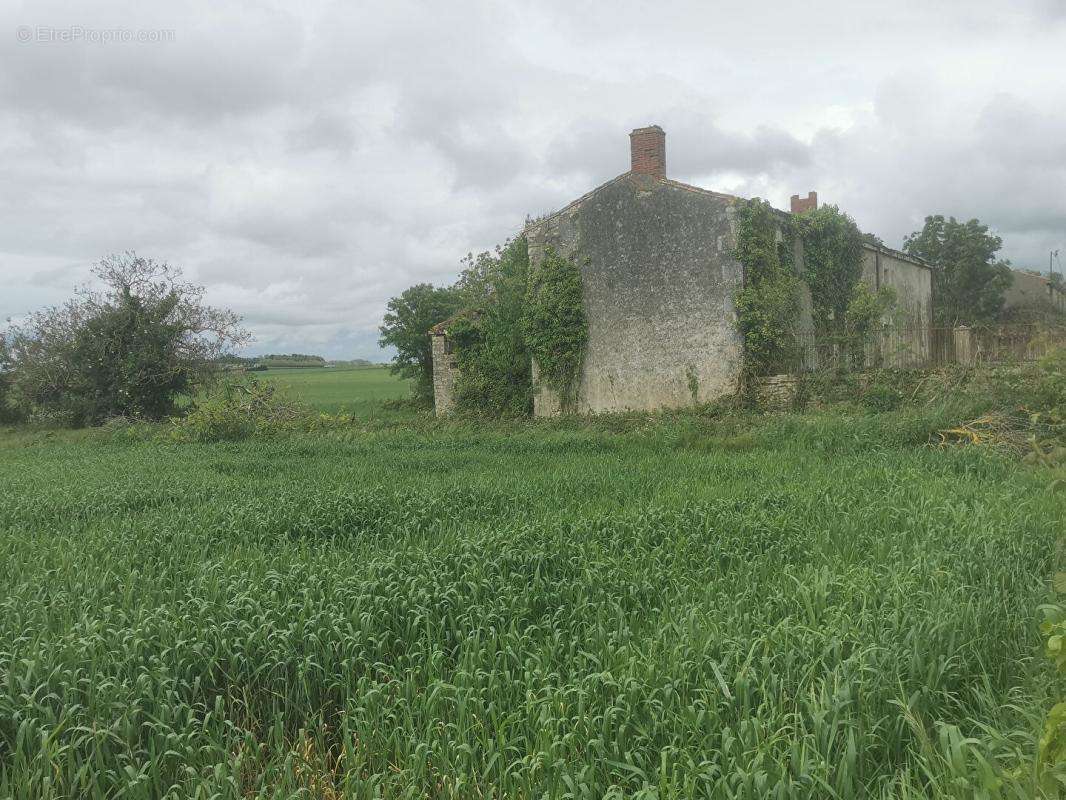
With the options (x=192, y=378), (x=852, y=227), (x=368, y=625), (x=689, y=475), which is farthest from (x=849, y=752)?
(x=192, y=378)

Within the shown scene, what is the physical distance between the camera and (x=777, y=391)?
59.6 feet

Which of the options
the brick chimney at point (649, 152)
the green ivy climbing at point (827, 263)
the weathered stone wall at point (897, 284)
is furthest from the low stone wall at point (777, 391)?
the brick chimney at point (649, 152)

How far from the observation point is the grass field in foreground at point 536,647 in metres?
3.34

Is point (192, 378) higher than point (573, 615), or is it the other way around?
point (192, 378)

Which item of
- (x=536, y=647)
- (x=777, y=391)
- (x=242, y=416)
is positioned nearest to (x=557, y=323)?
(x=777, y=391)

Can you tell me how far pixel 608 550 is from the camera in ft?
21.1

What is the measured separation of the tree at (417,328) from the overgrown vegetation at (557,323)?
10.4 metres

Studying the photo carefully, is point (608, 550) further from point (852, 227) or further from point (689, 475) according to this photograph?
point (852, 227)

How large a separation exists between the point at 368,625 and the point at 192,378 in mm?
25973

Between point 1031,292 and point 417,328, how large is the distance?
43.0m

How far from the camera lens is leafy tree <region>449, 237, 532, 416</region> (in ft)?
76.8

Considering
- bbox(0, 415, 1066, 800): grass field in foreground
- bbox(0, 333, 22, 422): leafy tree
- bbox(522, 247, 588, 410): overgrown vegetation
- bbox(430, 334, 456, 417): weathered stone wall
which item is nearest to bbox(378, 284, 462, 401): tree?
bbox(430, 334, 456, 417): weathered stone wall

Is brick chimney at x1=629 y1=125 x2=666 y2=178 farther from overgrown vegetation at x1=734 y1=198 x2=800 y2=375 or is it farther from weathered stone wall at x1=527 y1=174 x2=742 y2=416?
overgrown vegetation at x1=734 y1=198 x2=800 y2=375

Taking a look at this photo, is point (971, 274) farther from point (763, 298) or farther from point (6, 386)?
point (6, 386)
